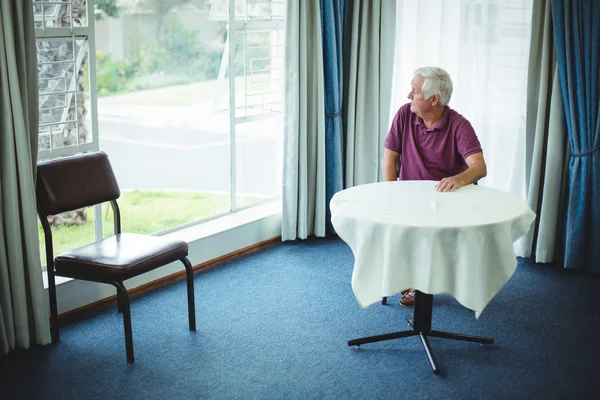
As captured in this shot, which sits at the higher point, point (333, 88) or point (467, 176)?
point (333, 88)

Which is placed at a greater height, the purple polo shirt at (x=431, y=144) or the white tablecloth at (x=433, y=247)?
the purple polo shirt at (x=431, y=144)

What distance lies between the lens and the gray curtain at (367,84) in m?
4.69

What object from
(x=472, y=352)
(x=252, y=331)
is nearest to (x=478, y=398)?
(x=472, y=352)

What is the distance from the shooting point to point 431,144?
3.60 meters

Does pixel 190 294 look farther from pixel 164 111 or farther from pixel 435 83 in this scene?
pixel 164 111

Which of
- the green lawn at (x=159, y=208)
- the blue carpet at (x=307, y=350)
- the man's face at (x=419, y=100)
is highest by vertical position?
the man's face at (x=419, y=100)

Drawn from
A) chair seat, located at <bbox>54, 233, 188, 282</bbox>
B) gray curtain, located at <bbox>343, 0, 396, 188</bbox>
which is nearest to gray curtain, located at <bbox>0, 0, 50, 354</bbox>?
chair seat, located at <bbox>54, 233, 188, 282</bbox>

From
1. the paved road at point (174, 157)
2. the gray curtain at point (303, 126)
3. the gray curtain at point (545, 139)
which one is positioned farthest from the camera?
the paved road at point (174, 157)

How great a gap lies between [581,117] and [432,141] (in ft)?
3.60

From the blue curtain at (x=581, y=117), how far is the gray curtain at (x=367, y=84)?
1102 mm

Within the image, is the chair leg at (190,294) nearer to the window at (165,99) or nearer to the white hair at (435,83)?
the window at (165,99)

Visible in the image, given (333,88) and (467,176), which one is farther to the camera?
(333,88)

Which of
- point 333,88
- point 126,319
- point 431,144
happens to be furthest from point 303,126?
point 126,319

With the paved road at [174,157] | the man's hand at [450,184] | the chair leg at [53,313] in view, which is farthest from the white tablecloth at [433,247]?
the paved road at [174,157]
